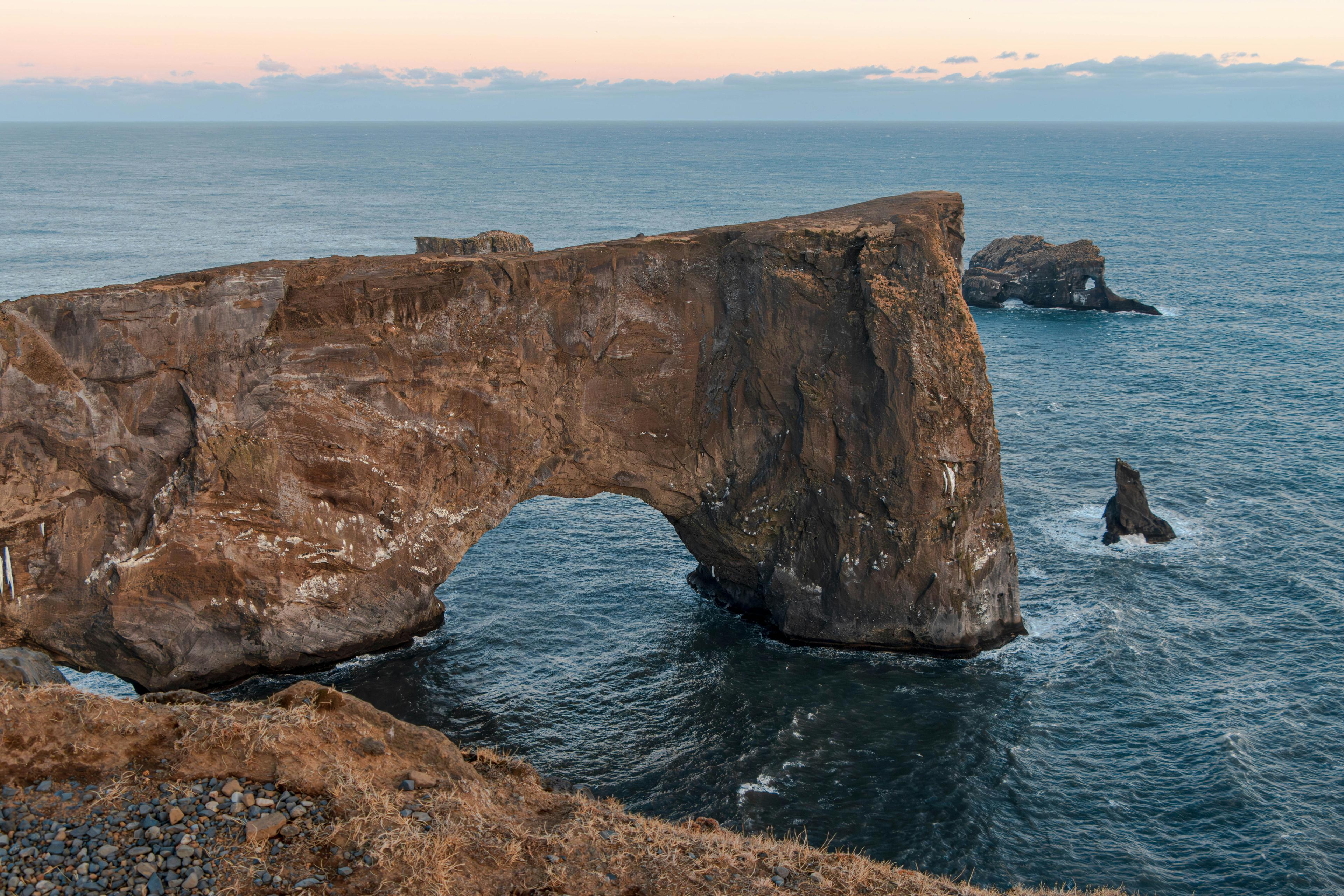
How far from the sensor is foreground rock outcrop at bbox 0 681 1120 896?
17.7 metres

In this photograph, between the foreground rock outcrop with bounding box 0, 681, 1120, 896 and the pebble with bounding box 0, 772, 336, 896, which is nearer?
the pebble with bounding box 0, 772, 336, 896

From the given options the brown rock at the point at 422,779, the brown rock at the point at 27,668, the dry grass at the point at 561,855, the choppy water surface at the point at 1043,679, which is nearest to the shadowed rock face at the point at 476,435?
the choppy water surface at the point at 1043,679

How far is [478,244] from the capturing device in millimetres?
58500

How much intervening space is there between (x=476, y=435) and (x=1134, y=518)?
110 ft

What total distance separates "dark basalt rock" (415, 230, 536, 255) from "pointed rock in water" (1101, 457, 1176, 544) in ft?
112

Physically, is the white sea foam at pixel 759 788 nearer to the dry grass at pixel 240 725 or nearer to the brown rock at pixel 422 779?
the brown rock at pixel 422 779

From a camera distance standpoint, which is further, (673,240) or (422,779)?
(673,240)

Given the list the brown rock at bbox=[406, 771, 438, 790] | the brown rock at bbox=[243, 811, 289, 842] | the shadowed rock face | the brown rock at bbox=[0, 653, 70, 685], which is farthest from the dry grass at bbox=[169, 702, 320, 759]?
the shadowed rock face

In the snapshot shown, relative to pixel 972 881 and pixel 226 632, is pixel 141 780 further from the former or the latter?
pixel 972 881

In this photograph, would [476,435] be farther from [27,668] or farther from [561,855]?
[561,855]

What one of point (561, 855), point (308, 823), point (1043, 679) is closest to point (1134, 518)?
point (1043, 679)

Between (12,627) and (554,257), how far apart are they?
950 inches

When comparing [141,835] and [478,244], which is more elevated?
[478,244]

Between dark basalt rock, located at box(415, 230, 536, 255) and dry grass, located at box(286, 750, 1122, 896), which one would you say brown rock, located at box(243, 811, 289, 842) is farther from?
dark basalt rock, located at box(415, 230, 536, 255)
